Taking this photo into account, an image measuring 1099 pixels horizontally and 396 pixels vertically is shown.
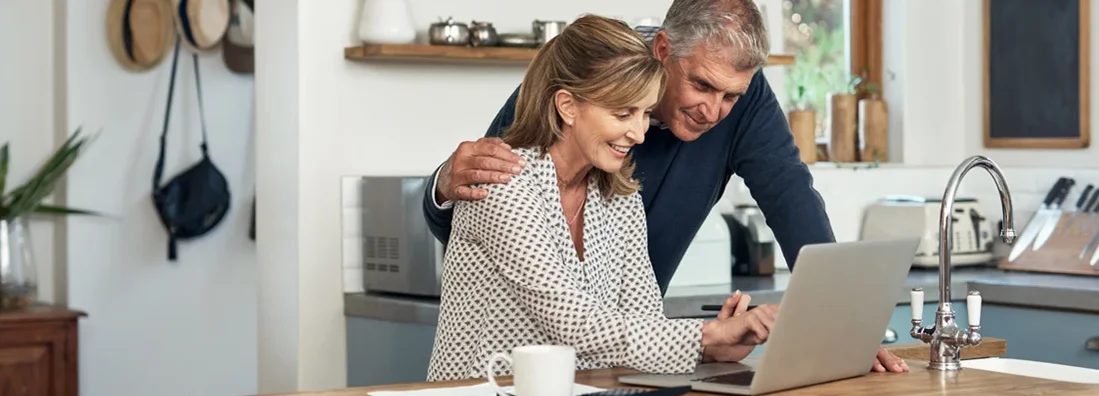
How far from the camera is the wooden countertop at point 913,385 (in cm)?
201

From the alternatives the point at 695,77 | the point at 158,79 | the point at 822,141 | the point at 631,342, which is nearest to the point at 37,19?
the point at 158,79

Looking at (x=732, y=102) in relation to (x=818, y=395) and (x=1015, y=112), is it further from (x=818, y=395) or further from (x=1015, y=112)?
(x=1015, y=112)

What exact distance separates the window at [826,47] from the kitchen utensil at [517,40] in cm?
132

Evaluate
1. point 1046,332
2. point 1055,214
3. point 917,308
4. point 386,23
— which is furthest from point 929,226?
point 917,308

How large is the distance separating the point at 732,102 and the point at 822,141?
250cm

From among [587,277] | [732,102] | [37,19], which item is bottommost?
[587,277]

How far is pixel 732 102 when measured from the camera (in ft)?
8.34

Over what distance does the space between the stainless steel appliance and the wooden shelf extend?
12.0 inches

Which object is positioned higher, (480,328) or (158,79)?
(158,79)

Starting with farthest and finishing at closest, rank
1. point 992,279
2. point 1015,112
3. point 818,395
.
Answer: point 1015,112 → point 992,279 → point 818,395

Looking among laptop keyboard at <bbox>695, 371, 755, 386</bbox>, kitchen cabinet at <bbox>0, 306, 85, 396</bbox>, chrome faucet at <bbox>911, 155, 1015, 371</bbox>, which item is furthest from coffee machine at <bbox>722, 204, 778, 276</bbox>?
laptop keyboard at <bbox>695, 371, 755, 386</bbox>

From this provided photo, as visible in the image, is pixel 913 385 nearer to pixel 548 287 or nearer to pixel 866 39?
pixel 548 287

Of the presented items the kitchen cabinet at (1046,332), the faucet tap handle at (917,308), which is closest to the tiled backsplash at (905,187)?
the kitchen cabinet at (1046,332)

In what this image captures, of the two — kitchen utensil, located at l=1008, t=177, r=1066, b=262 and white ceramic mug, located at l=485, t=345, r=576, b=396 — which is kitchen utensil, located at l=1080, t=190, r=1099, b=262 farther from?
white ceramic mug, located at l=485, t=345, r=576, b=396
